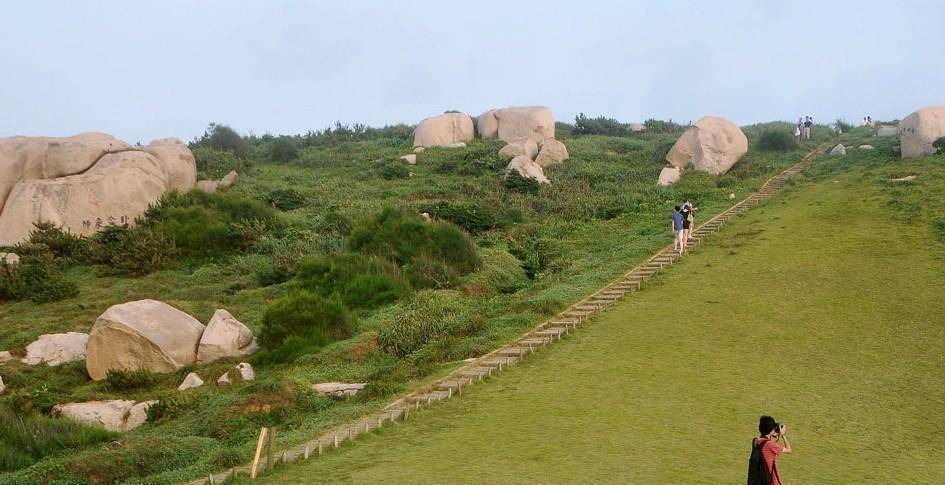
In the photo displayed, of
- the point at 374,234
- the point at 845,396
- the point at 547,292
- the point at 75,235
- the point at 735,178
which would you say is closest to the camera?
the point at 845,396

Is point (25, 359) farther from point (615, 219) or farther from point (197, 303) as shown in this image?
point (615, 219)

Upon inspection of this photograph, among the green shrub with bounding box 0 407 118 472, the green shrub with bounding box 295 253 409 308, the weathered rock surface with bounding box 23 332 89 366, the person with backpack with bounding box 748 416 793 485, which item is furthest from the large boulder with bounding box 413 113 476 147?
the person with backpack with bounding box 748 416 793 485

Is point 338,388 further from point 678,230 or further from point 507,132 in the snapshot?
point 507,132

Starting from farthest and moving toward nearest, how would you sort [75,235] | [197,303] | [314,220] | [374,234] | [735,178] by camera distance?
1. [735,178]
2. [314,220]
3. [75,235]
4. [374,234]
5. [197,303]

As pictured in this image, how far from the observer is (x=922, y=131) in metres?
44.7

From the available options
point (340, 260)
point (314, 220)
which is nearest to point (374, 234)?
point (340, 260)

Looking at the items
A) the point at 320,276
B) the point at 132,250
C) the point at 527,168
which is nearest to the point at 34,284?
the point at 132,250

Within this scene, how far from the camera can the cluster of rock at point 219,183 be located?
48.9 meters

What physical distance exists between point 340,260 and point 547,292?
7.19 metres

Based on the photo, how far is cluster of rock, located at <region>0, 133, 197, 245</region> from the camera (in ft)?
133

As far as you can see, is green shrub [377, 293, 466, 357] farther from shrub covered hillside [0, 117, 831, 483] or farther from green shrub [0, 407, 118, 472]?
green shrub [0, 407, 118, 472]

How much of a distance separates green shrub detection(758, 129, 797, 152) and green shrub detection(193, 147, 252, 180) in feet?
104

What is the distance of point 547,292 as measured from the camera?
91.6ft

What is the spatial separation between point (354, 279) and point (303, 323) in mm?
4434
